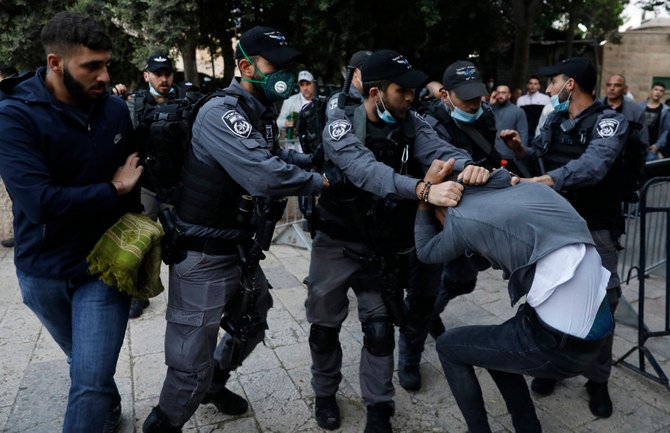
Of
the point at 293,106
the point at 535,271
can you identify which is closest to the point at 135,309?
the point at 535,271

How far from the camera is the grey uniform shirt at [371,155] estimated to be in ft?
8.47

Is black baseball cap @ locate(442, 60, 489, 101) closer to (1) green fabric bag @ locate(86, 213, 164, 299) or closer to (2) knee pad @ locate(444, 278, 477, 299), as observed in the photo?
(2) knee pad @ locate(444, 278, 477, 299)

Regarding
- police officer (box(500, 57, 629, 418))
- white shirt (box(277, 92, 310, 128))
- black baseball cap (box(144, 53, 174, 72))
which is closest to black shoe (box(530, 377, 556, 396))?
police officer (box(500, 57, 629, 418))

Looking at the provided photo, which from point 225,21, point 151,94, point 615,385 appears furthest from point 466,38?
point 615,385

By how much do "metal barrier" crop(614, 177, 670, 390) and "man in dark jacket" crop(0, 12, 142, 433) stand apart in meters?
3.12

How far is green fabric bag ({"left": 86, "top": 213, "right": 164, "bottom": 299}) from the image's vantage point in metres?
2.24

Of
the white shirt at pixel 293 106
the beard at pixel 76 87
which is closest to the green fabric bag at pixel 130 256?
the beard at pixel 76 87

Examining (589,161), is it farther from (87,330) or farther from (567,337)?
(87,330)

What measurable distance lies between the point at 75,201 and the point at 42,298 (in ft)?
1.72

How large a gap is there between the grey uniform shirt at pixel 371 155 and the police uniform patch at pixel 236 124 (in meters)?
0.53

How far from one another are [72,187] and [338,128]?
1.28 meters

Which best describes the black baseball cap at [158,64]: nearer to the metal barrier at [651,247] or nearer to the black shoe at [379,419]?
the black shoe at [379,419]

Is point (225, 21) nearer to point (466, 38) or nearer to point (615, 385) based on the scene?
point (466, 38)

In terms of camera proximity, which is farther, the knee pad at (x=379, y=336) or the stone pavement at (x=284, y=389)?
the stone pavement at (x=284, y=389)
